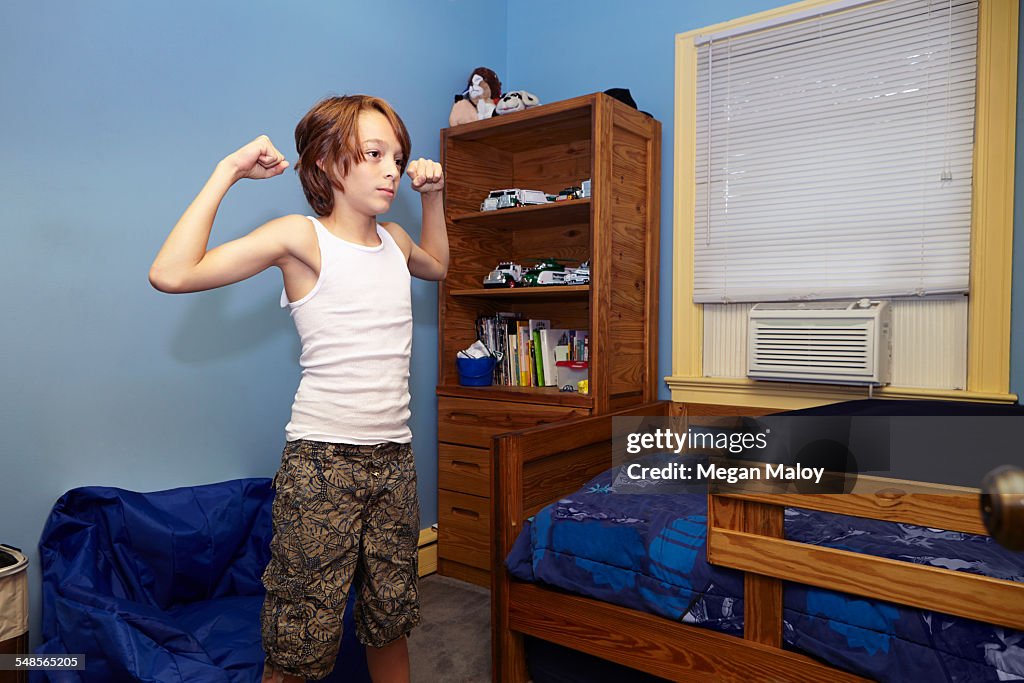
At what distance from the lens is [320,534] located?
1.25 metres

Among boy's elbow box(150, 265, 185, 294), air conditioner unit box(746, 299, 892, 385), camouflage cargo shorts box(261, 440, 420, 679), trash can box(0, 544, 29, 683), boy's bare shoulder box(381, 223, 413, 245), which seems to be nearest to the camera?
boy's elbow box(150, 265, 185, 294)

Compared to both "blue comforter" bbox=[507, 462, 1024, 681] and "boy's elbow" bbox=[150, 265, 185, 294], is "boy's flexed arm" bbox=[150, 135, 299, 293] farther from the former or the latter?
"blue comforter" bbox=[507, 462, 1024, 681]

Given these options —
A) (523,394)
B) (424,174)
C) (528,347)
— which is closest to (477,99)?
(528,347)

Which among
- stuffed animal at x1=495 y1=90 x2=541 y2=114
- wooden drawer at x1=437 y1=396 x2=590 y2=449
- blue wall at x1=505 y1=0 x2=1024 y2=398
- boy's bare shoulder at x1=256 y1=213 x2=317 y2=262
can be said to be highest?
blue wall at x1=505 y1=0 x2=1024 y2=398

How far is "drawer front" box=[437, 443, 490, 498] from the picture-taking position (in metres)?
2.46

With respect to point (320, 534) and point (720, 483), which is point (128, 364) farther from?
point (720, 483)

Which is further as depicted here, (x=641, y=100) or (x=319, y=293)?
(x=641, y=100)

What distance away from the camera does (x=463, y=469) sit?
2.52 meters

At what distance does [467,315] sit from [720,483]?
4.98ft

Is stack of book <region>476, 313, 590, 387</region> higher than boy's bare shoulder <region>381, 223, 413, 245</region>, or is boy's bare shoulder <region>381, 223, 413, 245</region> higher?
boy's bare shoulder <region>381, 223, 413, 245</region>

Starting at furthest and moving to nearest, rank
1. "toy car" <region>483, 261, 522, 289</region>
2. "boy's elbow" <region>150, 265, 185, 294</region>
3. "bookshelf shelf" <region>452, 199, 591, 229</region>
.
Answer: "toy car" <region>483, 261, 522, 289</region> < "bookshelf shelf" <region>452, 199, 591, 229</region> < "boy's elbow" <region>150, 265, 185, 294</region>

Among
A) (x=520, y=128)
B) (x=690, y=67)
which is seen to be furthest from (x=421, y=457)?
(x=690, y=67)

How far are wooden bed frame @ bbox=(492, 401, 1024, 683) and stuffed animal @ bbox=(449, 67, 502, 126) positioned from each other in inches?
52.2

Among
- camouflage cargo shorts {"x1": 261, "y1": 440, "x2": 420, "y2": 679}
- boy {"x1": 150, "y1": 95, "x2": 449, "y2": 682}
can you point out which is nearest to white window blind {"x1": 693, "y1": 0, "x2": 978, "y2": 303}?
boy {"x1": 150, "y1": 95, "x2": 449, "y2": 682}
